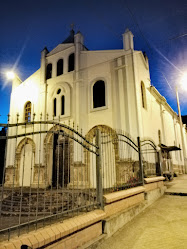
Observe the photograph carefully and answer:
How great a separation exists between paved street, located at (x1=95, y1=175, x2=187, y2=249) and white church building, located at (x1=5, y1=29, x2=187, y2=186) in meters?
5.29

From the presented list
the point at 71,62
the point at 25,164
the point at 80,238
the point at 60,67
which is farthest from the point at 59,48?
the point at 80,238

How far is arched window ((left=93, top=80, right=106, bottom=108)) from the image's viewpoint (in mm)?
11555

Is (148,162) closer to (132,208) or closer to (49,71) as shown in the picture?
(132,208)

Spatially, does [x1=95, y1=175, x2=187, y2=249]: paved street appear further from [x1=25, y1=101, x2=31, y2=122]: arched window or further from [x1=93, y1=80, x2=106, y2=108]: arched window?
[x1=25, y1=101, x2=31, y2=122]: arched window

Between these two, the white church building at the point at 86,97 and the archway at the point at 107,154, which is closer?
the archway at the point at 107,154

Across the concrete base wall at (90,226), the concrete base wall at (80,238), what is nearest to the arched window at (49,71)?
the concrete base wall at (90,226)

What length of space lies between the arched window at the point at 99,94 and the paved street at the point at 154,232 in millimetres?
7525

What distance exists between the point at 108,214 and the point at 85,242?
891 mm

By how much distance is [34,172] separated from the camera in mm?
11859

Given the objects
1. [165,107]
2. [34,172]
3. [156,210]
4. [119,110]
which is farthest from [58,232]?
[165,107]

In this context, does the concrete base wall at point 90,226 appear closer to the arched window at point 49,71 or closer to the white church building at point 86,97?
the white church building at point 86,97

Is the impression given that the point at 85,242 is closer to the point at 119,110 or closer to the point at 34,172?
the point at 119,110

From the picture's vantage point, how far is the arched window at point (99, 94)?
37.9ft

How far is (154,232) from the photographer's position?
3.59m
